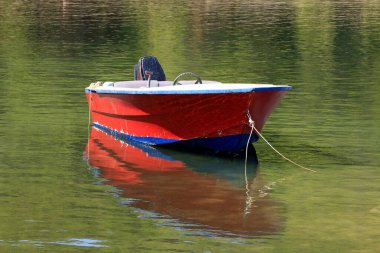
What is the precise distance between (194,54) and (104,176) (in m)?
38.2

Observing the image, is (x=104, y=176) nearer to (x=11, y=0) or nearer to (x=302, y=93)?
(x=302, y=93)

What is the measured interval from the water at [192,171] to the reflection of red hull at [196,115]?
24.2 inches

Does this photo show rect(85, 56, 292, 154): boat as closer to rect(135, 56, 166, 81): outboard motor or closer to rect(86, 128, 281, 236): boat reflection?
rect(86, 128, 281, 236): boat reflection

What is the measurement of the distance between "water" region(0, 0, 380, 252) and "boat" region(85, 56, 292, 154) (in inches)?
23.1

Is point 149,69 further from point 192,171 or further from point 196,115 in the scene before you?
point 192,171

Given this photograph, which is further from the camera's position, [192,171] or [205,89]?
[205,89]

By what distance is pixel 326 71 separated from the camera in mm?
55156

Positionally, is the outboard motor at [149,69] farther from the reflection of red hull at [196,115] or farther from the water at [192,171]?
the water at [192,171]

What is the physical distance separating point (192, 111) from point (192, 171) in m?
2.11

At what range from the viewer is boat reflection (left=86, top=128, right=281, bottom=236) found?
22.7 metres

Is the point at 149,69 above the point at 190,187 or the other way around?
above

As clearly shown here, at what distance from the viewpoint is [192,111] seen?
30141 mm

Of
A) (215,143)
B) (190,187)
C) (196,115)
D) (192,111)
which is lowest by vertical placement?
(190,187)

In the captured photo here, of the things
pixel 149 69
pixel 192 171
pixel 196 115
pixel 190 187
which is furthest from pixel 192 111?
pixel 149 69
